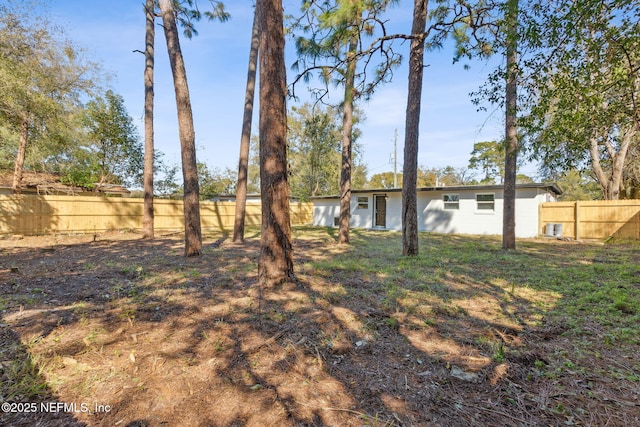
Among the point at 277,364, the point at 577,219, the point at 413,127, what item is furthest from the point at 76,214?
the point at 577,219

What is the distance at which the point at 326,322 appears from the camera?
2.82 metres

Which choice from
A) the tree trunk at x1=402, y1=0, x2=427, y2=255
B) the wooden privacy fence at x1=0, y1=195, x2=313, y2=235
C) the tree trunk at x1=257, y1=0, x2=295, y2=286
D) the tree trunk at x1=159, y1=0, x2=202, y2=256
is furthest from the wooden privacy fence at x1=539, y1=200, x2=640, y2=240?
the wooden privacy fence at x1=0, y1=195, x2=313, y2=235

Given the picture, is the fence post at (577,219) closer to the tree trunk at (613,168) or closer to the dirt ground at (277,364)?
the tree trunk at (613,168)

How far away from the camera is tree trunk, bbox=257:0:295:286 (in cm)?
378

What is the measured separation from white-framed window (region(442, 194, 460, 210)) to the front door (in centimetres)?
328

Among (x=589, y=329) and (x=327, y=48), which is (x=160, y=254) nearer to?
(x=327, y=48)

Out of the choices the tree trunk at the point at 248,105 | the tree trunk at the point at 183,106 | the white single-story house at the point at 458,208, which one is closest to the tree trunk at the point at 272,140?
the tree trunk at the point at 183,106

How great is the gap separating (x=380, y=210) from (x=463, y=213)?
177 inches

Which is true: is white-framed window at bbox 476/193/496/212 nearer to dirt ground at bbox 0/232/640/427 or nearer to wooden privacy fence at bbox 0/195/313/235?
dirt ground at bbox 0/232/640/427

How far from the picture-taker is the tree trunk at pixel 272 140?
3.78m

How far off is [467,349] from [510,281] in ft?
9.45

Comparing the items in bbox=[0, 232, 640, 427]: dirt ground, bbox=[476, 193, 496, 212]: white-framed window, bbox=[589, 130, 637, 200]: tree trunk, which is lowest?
bbox=[0, 232, 640, 427]: dirt ground

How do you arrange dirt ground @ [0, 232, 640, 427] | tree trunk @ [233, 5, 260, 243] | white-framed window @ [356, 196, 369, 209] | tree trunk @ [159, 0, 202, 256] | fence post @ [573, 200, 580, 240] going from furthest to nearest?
white-framed window @ [356, 196, 369, 209] → fence post @ [573, 200, 580, 240] → tree trunk @ [233, 5, 260, 243] → tree trunk @ [159, 0, 202, 256] → dirt ground @ [0, 232, 640, 427]

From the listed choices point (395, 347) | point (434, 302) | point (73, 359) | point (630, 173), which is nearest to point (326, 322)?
point (395, 347)
